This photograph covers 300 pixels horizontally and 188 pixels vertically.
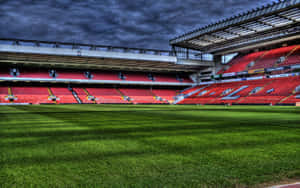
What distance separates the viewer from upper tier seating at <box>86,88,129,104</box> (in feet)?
146

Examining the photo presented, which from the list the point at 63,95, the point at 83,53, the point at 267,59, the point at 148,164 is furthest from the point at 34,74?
the point at 148,164

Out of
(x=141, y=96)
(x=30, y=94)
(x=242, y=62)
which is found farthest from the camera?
(x=141, y=96)

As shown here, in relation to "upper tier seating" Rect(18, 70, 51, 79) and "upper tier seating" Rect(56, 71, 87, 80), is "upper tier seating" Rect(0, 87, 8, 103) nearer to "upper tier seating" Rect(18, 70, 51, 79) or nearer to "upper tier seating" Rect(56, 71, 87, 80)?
"upper tier seating" Rect(18, 70, 51, 79)

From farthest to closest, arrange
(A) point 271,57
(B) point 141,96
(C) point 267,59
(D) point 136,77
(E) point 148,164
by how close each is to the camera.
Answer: (D) point 136,77 < (B) point 141,96 < (C) point 267,59 < (A) point 271,57 < (E) point 148,164

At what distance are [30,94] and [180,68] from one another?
3307 cm

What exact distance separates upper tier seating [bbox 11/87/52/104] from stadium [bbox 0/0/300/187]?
166 millimetres

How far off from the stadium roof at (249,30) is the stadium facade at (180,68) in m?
0.11

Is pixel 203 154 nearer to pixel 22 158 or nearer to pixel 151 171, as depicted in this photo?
pixel 151 171

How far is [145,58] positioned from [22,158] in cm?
4264

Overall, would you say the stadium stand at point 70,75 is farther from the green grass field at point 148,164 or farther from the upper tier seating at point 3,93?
the green grass field at point 148,164

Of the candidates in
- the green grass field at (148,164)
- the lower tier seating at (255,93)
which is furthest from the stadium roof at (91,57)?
the green grass field at (148,164)

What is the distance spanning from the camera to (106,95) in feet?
153

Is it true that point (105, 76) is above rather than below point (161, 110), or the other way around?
above

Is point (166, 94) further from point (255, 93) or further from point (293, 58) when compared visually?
point (293, 58)
